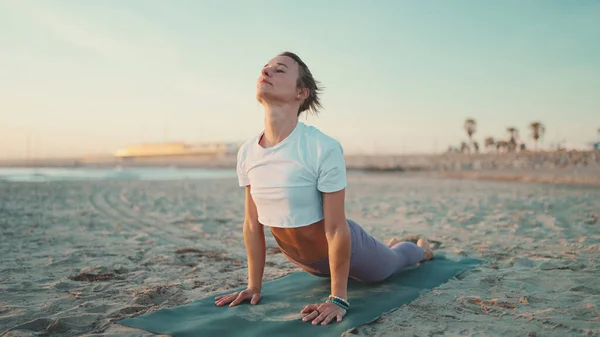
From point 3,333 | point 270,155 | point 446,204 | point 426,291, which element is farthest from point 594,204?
point 3,333

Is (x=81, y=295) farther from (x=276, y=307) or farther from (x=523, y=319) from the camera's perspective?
(x=523, y=319)

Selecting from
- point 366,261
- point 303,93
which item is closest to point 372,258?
point 366,261

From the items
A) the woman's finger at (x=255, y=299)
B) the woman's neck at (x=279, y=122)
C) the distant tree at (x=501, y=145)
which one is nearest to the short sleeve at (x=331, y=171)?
the woman's neck at (x=279, y=122)

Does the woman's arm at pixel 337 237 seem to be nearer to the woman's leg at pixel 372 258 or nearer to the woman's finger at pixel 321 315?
the woman's finger at pixel 321 315

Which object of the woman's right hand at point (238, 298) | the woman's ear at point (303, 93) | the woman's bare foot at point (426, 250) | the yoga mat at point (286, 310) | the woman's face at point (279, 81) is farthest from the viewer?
the woman's bare foot at point (426, 250)

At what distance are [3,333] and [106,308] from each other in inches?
23.7

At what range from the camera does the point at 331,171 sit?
8.32 ft

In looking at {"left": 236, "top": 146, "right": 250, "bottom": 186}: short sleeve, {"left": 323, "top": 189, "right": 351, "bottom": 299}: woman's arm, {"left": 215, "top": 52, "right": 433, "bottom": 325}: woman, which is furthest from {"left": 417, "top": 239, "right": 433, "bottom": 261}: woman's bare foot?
{"left": 236, "top": 146, "right": 250, "bottom": 186}: short sleeve

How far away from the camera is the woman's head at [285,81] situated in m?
2.62

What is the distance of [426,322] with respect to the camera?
8.62 feet

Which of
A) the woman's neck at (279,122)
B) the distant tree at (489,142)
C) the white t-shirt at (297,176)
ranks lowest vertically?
the white t-shirt at (297,176)

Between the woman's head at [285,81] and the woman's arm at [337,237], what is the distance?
0.66 m

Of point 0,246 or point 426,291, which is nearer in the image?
point 426,291

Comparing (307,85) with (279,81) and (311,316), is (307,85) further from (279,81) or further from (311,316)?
(311,316)
